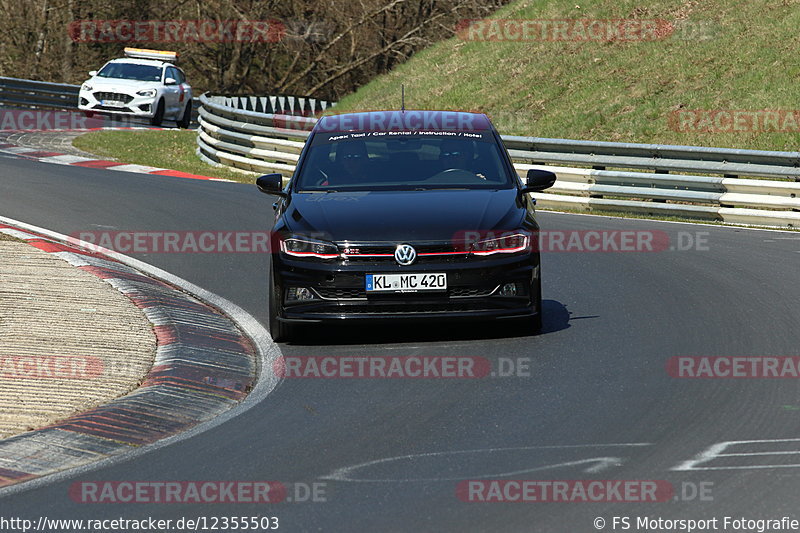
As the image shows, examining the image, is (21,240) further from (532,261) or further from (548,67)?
(548,67)

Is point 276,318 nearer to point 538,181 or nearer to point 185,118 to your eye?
point 538,181

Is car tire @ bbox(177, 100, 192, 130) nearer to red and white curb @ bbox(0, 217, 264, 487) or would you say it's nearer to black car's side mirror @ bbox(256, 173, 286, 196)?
red and white curb @ bbox(0, 217, 264, 487)

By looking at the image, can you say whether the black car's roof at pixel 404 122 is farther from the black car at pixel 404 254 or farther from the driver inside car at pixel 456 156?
the black car at pixel 404 254

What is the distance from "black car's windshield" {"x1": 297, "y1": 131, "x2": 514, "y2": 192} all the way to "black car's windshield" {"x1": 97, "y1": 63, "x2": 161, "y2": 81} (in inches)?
916

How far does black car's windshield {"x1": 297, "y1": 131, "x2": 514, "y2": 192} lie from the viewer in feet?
32.9

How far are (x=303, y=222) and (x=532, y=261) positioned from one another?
1654mm

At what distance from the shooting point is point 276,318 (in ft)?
30.4

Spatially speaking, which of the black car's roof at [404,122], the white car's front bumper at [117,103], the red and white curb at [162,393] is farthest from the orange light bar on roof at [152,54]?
the black car's roof at [404,122]

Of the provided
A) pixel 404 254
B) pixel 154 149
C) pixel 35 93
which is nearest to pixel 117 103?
pixel 154 149

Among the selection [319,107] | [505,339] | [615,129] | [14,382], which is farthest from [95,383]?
[319,107]

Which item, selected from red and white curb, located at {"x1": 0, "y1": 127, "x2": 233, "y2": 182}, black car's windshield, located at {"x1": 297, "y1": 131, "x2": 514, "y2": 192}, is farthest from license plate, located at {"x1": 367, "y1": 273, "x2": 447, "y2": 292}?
red and white curb, located at {"x1": 0, "y1": 127, "x2": 233, "y2": 182}

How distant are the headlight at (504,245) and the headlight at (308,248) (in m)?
0.98

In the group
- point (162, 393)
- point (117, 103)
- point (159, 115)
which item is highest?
point (117, 103)

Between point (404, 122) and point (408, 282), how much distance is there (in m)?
2.31
